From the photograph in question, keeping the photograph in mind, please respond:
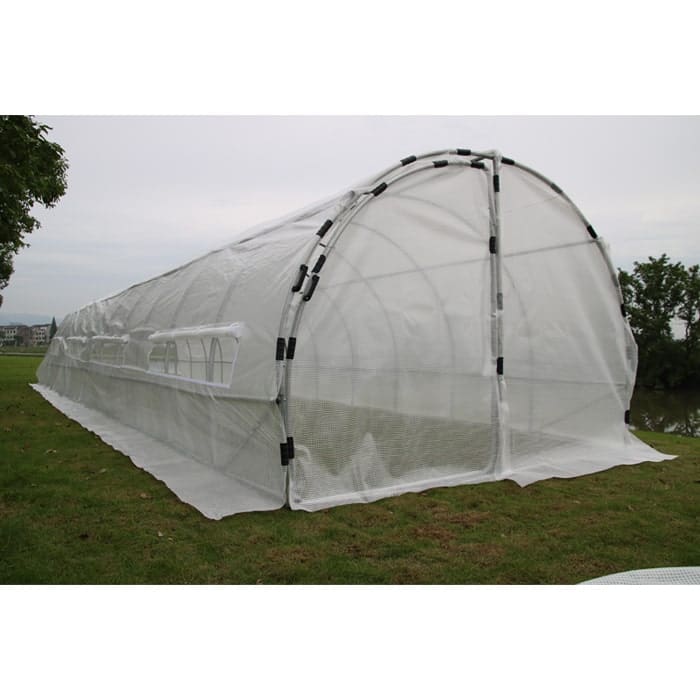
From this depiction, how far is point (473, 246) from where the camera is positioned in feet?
23.1

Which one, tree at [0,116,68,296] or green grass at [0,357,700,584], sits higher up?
tree at [0,116,68,296]

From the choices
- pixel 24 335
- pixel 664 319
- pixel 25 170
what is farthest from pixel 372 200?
pixel 24 335

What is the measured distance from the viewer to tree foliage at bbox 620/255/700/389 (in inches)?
1238

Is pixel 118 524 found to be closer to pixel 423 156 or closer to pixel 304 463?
pixel 304 463

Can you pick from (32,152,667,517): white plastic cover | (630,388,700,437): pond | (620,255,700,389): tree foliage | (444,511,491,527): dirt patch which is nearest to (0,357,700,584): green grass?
(444,511,491,527): dirt patch

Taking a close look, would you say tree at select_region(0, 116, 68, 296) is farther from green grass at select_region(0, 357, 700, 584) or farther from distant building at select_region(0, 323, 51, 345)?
distant building at select_region(0, 323, 51, 345)

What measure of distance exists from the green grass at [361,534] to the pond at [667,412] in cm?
1108

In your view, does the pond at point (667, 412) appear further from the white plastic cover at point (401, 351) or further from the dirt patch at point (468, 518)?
the dirt patch at point (468, 518)

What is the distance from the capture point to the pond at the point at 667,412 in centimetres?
1695

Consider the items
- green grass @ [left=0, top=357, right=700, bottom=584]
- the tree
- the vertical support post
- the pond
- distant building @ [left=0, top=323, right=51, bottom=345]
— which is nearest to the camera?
green grass @ [left=0, top=357, right=700, bottom=584]

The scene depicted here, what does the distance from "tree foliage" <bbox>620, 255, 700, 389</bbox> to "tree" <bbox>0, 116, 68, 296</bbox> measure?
26.2 metres

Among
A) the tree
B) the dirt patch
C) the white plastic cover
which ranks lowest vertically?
the dirt patch

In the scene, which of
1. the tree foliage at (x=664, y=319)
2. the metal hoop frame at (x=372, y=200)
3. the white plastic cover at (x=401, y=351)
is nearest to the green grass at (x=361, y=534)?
the white plastic cover at (x=401, y=351)

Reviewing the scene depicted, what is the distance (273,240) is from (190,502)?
302cm
